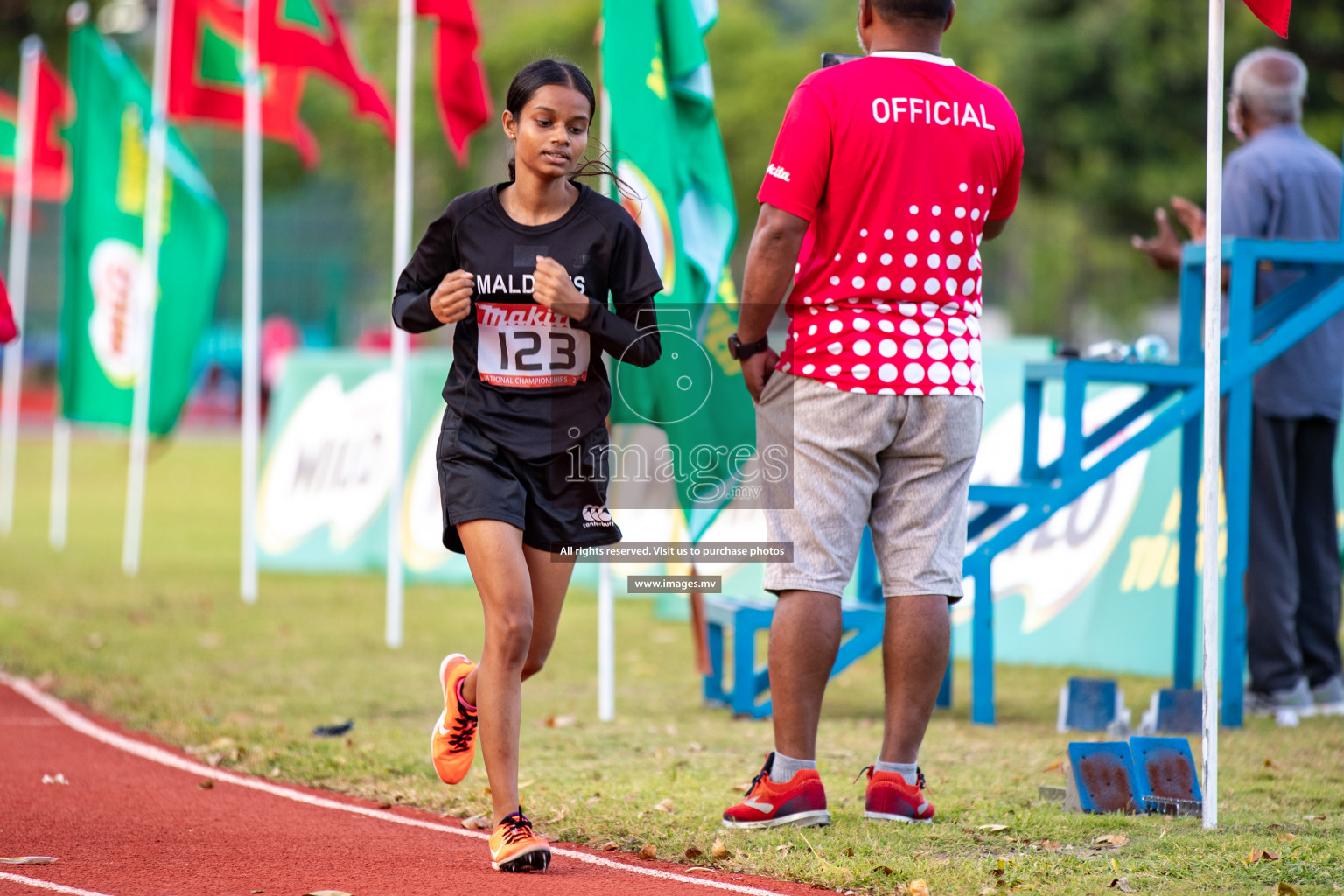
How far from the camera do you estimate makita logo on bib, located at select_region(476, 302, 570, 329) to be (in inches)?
180

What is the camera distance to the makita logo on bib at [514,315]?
4.58 m

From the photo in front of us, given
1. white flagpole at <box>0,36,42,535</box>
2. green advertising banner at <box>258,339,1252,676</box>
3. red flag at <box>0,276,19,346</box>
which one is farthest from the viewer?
white flagpole at <box>0,36,42,535</box>

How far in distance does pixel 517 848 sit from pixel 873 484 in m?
1.50

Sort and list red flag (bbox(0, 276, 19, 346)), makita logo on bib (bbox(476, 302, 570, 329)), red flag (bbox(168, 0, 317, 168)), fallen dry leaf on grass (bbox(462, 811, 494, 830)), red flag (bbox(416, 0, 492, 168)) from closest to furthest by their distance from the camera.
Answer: makita logo on bib (bbox(476, 302, 570, 329)) → fallen dry leaf on grass (bbox(462, 811, 494, 830)) → red flag (bbox(0, 276, 19, 346)) → red flag (bbox(416, 0, 492, 168)) → red flag (bbox(168, 0, 317, 168))

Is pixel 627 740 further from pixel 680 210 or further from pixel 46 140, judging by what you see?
pixel 46 140

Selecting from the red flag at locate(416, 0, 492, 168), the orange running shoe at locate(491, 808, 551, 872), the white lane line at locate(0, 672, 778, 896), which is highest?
the red flag at locate(416, 0, 492, 168)

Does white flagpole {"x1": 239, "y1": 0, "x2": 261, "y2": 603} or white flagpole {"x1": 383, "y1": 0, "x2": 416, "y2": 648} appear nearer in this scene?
→ white flagpole {"x1": 383, "y1": 0, "x2": 416, "y2": 648}

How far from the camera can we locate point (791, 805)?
4781 millimetres

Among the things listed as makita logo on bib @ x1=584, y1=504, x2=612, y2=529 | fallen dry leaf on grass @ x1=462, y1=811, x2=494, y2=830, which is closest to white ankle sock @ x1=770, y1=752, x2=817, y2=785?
makita logo on bib @ x1=584, y1=504, x2=612, y2=529

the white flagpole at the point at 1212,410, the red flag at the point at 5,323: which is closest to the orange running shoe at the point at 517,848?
the white flagpole at the point at 1212,410

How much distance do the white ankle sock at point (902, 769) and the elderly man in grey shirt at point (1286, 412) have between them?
9.43 feet

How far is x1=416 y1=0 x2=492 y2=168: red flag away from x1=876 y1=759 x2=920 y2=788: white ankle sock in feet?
18.6

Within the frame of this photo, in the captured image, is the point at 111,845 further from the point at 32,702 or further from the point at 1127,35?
the point at 1127,35

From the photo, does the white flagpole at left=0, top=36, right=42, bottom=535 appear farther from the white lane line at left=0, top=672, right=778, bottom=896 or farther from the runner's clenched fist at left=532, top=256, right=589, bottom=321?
the runner's clenched fist at left=532, top=256, right=589, bottom=321
